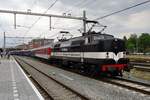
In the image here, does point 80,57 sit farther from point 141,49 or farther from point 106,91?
point 141,49

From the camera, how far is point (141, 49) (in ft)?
414

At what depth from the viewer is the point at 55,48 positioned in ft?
114

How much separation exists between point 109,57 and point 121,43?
1.55 meters

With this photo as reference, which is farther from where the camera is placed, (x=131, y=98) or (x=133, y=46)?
(x=133, y=46)

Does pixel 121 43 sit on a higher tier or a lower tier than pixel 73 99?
higher

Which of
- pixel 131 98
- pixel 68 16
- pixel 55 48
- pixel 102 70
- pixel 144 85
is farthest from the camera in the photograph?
pixel 55 48

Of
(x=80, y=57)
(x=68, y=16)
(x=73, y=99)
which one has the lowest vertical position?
(x=73, y=99)

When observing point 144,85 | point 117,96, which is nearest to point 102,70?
point 144,85

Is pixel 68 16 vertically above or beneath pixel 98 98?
above

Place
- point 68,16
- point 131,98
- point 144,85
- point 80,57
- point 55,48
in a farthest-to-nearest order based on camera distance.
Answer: point 55,48 → point 68,16 → point 80,57 → point 144,85 → point 131,98

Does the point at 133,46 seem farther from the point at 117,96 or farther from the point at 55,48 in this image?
the point at 117,96

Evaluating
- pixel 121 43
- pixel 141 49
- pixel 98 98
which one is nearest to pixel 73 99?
pixel 98 98

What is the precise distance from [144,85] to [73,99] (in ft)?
17.3

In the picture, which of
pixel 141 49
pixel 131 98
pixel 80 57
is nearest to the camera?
pixel 131 98
